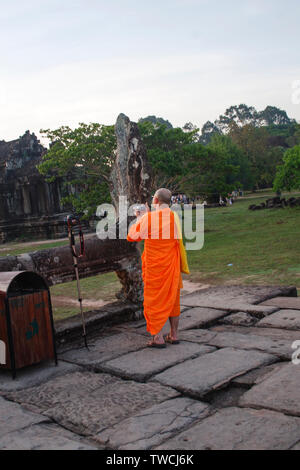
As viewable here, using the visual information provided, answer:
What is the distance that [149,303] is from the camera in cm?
479

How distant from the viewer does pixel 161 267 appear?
15.8ft

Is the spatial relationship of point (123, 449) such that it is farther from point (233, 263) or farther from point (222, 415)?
point (233, 263)

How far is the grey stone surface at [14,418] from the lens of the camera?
3088 millimetres

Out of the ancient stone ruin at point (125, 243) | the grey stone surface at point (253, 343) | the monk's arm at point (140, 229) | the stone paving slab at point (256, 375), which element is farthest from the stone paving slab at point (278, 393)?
the ancient stone ruin at point (125, 243)

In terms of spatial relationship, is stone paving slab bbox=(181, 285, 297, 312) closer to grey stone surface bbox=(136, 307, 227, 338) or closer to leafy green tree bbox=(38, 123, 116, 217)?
grey stone surface bbox=(136, 307, 227, 338)

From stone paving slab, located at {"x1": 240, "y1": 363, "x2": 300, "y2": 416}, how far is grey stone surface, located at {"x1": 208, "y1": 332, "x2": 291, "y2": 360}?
19.0 inches

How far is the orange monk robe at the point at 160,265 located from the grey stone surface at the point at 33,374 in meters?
0.96

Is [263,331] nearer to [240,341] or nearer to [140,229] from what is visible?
[240,341]

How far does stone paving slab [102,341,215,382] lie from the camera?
156 inches

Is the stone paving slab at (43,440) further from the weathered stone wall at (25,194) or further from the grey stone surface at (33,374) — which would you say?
the weathered stone wall at (25,194)

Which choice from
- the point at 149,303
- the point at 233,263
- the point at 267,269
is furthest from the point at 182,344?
the point at 233,263

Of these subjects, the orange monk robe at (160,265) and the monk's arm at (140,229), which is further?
the monk's arm at (140,229)

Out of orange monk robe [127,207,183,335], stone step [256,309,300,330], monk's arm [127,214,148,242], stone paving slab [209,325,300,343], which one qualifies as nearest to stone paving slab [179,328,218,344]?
stone paving slab [209,325,300,343]

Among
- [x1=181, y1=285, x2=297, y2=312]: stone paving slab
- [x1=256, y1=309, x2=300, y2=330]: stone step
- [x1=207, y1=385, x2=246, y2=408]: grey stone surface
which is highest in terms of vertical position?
[x1=181, y1=285, x2=297, y2=312]: stone paving slab
